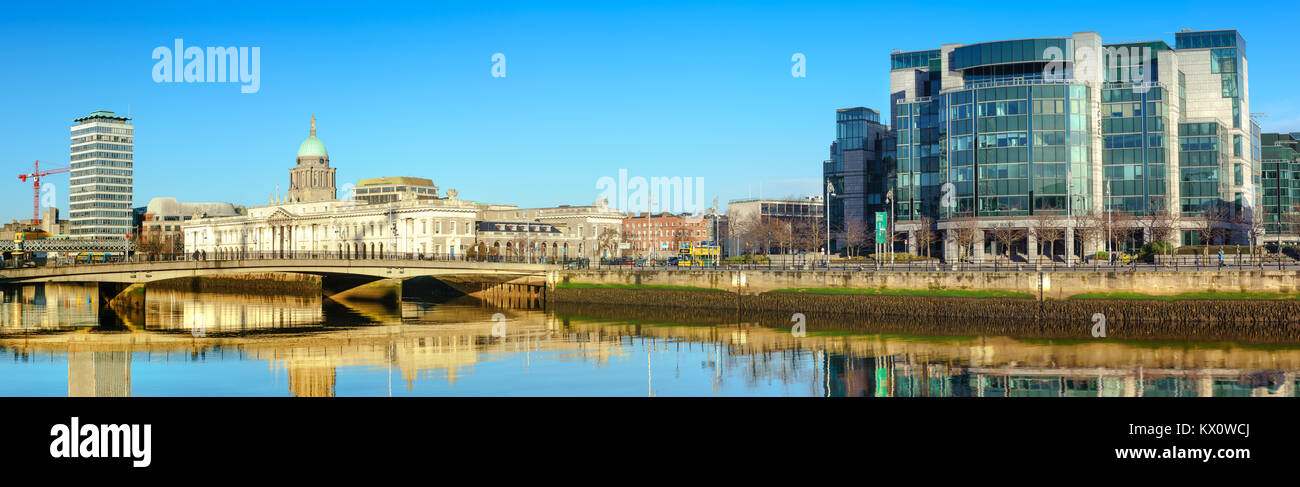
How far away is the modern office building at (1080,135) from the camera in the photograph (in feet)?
323

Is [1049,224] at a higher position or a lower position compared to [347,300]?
higher

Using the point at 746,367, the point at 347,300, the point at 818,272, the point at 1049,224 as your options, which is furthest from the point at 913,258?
the point at 746,367

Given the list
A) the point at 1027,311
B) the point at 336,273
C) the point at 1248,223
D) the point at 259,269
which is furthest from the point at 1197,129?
the point at 259,269

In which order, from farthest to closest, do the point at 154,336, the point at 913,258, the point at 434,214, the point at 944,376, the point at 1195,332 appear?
the point at 434,214
the point at 913,258
the point at 154,336
the point at 1195,332
the point at 944,376

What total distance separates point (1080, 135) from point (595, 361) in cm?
7101

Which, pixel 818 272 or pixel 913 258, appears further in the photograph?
pixel 913 258

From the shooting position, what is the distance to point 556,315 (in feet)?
241

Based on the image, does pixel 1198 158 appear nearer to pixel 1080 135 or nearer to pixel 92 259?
pixel 1080 135

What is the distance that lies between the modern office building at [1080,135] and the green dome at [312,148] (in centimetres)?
11171

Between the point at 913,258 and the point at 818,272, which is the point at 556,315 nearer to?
the point at 818,272

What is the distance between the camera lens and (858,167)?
130 meters

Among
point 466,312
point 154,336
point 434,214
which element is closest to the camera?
point 154,336

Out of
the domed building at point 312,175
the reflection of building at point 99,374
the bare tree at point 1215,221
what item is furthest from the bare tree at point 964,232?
the domed building at point 312,175
